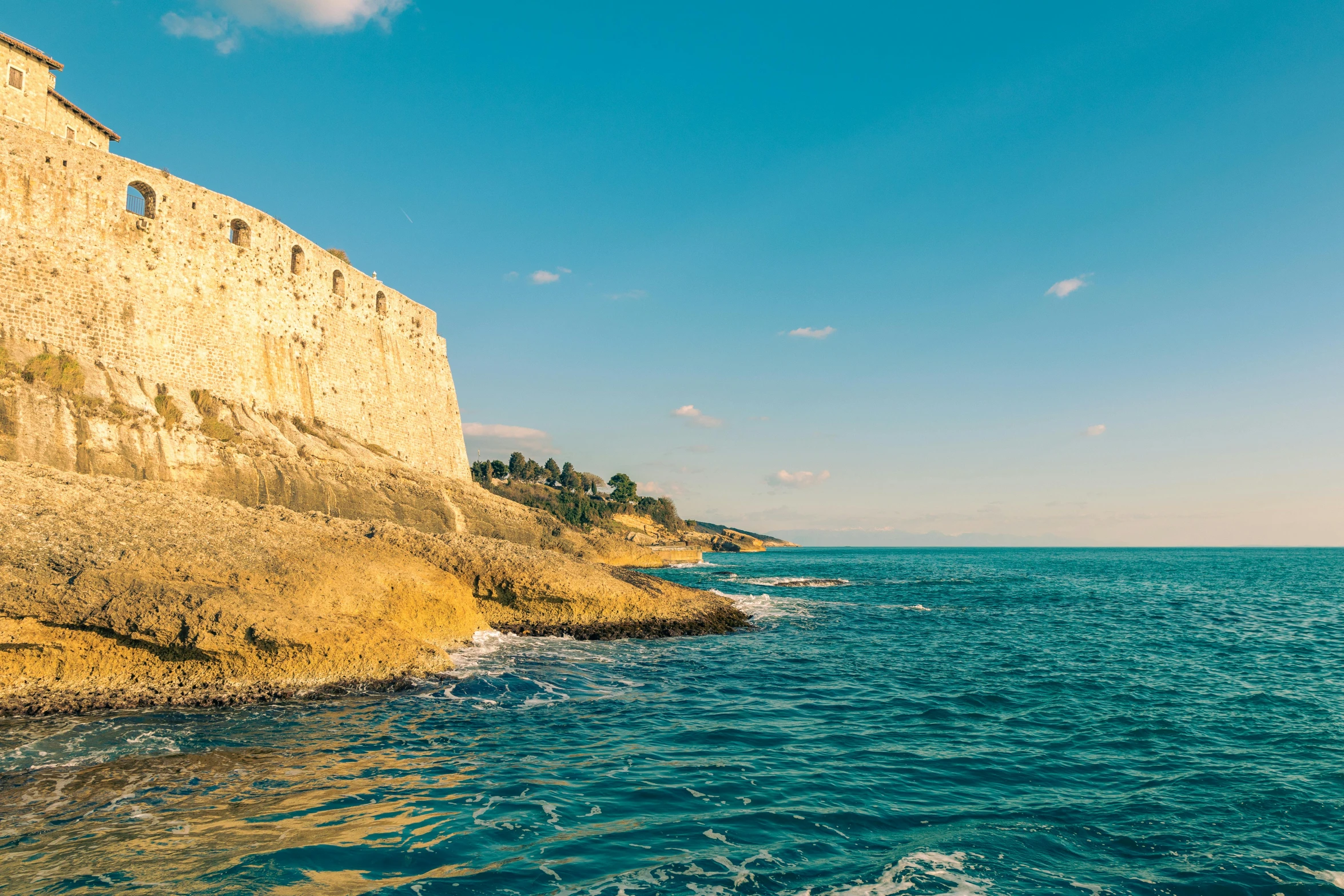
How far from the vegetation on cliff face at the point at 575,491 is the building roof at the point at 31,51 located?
7352 centimetres

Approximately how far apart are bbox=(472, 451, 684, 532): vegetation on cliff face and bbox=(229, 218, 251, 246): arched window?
223 ft

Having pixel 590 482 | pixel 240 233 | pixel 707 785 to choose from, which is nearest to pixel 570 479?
pixel 590 482

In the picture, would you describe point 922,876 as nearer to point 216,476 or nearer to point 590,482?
point 216,476

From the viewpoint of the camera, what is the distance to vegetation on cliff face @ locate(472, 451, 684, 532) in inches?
4220

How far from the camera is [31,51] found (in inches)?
1287

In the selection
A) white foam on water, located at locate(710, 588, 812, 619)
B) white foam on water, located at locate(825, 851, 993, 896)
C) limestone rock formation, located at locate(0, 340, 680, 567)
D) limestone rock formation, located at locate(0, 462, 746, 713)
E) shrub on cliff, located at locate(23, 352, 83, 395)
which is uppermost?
shrub on cliff, located at locate(23, 352, 83, 395)

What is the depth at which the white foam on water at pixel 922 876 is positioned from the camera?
736 centimetres

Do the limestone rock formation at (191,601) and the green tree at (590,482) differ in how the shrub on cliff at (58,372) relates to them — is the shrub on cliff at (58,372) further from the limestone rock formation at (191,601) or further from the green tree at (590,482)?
the green tree at (590,482)

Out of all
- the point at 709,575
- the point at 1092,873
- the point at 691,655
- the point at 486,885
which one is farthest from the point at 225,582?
the point at 709,575

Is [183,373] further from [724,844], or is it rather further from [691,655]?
[724,844]

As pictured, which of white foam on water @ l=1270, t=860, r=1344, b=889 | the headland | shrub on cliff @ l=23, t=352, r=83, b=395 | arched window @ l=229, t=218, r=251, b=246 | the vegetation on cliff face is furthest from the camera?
the vegetation on cliff face

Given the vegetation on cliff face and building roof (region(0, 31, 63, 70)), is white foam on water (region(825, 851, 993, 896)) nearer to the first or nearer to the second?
building roof (region(0, 31, 63, 70))

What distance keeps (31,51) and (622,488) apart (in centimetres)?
11342

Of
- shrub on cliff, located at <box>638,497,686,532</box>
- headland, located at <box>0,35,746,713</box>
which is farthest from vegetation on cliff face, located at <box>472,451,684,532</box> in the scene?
headland, located at <box>0,35,746,713</box>
